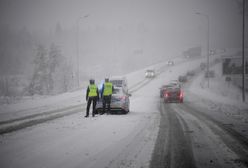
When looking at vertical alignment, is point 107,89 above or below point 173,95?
above

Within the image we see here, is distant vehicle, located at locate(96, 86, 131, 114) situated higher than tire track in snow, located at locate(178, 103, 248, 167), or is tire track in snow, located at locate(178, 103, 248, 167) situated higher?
distant vehicle, located at locate(96, 86, 131, 114)

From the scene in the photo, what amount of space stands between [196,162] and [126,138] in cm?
316

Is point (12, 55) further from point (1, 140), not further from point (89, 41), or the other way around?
point (1, 140)

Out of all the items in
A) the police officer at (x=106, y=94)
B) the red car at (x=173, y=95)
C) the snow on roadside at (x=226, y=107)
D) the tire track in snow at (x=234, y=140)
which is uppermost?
the police officer at (x=106, y=94)

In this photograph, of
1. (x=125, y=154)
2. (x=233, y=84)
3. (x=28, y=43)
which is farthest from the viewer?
(x=28, y=43)

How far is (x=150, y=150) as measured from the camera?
739 cm

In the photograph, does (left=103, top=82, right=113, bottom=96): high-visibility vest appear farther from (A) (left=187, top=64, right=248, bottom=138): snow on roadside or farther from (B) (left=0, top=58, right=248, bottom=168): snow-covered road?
(A) (left=187, top=64, right=248, bottom=138): snow on roadside

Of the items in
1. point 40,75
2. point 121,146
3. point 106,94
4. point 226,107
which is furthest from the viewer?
point 40,75

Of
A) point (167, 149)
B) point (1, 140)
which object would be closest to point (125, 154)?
point (167, 149)

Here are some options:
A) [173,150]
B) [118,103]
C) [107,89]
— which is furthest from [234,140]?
[107,89]

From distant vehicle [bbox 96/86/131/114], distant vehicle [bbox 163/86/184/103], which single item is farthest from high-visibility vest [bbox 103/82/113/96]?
distant vehicle [bbox 163/86/184/103]

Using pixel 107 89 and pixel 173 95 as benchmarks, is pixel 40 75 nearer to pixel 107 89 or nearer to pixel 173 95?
pixel 173 95

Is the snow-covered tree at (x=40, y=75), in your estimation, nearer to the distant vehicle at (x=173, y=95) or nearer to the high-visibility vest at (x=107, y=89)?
the distant vehicle at (x=173, y=95)

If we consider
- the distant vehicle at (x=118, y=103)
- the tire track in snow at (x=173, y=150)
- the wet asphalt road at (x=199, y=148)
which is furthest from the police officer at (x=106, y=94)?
the tire track in snow at (x=173, y=150)
